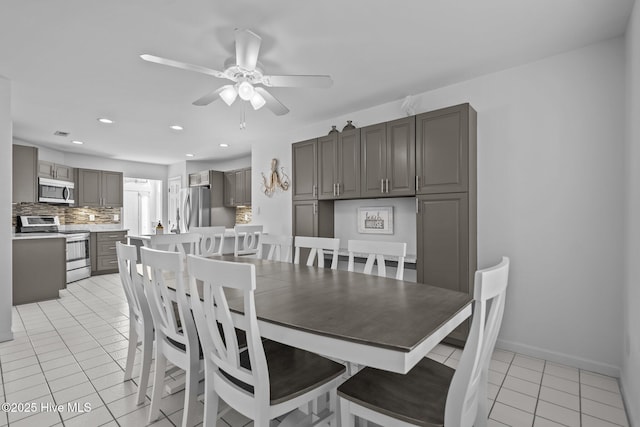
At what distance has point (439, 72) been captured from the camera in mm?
2951

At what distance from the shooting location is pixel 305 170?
4199 mm

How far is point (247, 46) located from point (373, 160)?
6.00 feet

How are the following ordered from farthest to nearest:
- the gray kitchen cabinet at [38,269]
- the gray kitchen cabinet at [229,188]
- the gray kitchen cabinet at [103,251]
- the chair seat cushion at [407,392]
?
1. the gray kitchen cabinet at [229,188]
2. the gray kitchen cabinet at [103,251]
3. the gray kitchen cabinet at [38,269]
4. the chair seat cushion at [407,392]

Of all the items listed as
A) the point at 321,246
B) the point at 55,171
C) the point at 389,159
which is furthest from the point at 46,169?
the point at 389,159

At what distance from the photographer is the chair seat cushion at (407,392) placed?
3.69ft

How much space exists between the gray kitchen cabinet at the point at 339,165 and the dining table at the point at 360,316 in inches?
72.5

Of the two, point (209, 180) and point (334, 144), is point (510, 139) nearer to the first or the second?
point (334, 144)

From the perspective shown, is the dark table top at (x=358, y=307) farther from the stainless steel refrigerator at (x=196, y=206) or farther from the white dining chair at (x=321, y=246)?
the stainless steel refrigerator at (x=196, y=206)

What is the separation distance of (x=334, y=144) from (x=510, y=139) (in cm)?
190

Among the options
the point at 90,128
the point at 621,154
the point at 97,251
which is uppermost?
the point at 90,128

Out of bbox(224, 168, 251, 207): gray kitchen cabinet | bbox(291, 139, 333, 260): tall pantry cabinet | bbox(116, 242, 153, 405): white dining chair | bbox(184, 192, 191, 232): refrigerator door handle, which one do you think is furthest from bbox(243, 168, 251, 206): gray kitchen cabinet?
bbox(116, 242, 153, 405): white dining chair

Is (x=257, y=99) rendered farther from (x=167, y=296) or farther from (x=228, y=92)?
(x=167, y=296)

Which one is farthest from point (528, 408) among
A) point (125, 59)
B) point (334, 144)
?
A: point (125, 59)

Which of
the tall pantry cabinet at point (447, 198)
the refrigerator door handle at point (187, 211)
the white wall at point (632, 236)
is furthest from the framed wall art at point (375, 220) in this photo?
the refrigerator door handle at point (187, 211)
